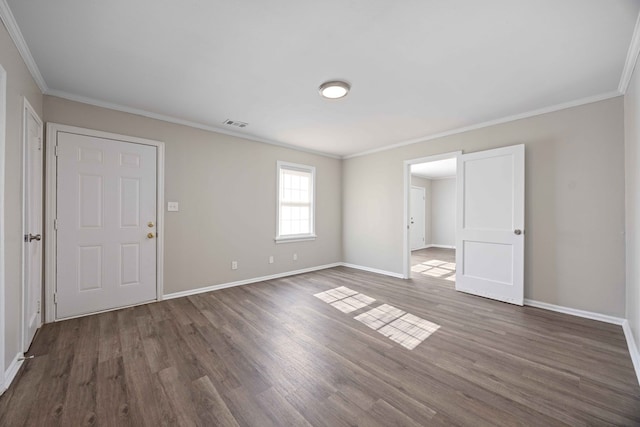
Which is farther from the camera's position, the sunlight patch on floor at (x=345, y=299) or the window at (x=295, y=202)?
the window at (x=295, y=202)

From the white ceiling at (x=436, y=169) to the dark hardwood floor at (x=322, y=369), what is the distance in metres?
4.19

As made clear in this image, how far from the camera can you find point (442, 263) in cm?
625

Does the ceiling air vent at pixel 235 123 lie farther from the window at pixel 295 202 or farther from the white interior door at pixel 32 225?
the white interior door at pixel 32 225

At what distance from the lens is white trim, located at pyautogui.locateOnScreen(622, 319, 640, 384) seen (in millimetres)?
1953

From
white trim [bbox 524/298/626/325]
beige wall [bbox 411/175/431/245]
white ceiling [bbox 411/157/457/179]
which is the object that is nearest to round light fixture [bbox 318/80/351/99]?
white trim [bbox 524/298/626/325]

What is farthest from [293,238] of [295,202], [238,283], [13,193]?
[13,193]

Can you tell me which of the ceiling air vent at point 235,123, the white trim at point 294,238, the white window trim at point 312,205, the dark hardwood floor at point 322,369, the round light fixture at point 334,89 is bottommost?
the dark hardwood floor at point 322,369

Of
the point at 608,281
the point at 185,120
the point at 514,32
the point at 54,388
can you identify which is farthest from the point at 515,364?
the point at 185,120

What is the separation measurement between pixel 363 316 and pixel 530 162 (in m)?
2.95

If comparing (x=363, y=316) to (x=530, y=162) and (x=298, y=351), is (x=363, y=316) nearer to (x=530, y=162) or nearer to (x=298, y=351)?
(x=298, y=351)

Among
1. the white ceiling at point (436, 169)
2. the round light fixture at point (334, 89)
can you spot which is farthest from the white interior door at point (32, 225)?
the white ceiling at point (436, 169)

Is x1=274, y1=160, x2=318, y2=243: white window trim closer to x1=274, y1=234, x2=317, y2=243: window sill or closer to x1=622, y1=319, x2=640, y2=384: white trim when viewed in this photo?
x1=274, y1=234, x2=317, y2=243: window sill

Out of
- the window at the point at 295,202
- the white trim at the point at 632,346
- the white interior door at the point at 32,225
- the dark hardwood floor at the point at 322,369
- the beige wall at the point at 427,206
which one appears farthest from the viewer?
the beige wall at the point at 427,206

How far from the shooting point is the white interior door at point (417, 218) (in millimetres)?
8470
